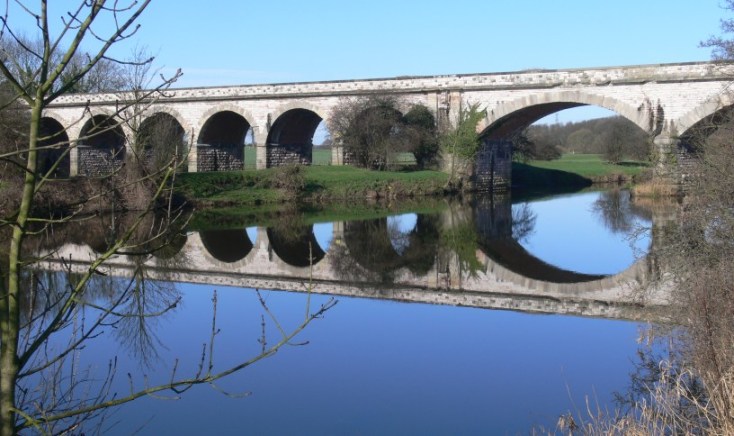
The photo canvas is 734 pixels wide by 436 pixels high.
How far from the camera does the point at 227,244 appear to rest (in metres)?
16.6

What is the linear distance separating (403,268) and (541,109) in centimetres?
1764

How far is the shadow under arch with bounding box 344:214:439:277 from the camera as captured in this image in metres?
13.8

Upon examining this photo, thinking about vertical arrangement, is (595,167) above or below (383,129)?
below

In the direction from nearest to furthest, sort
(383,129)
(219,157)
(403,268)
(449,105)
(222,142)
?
(403,268) < (449,105) < (383,129) < (219,157) < (222,142)

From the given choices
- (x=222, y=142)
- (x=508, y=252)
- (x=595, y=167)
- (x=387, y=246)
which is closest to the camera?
(x=508, y=252)

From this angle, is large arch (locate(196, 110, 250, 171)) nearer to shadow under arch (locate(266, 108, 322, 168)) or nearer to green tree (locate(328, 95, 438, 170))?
shadow under arch (locate(266, 108, 322, 168))

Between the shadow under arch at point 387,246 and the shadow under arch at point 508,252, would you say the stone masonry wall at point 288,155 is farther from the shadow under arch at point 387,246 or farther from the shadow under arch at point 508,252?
the shadow under arch at point 387,246

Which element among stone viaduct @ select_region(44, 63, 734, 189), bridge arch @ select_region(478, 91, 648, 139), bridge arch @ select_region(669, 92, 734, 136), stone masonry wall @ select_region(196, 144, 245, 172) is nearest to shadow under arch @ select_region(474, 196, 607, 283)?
stone viaduct @ select_region(44, 63, 734, 189)

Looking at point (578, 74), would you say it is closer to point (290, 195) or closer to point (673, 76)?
point (673, 76)

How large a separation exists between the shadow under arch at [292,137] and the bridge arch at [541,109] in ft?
26.2

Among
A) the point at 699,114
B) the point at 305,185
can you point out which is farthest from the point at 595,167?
the point at 305,185

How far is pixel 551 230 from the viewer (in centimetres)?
1922

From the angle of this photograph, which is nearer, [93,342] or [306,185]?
[93,342]

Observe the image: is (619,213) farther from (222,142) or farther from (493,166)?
(222,142)
